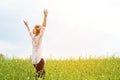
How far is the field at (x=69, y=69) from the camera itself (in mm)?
16078

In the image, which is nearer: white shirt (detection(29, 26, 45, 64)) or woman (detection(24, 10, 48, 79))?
woman (detection(24, 10, 48, 79))

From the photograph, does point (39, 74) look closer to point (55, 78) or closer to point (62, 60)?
point (55, 78)

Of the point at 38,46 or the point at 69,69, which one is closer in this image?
the point at 38,46

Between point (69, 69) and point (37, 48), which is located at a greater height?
point (37, 48)

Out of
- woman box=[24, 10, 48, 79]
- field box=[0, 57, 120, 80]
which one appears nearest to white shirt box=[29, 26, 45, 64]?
woman box=[24, 10, 48, 79]

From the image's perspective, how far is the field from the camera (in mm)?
16078

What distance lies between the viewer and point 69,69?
1878 cm

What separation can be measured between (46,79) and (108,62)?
6.72 meters

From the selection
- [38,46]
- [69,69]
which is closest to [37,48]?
[38,46]

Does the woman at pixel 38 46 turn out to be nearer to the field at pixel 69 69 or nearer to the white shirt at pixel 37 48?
the white shirt at pixel 37 48

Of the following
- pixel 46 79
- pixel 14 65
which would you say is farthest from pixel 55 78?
pixel 14 65

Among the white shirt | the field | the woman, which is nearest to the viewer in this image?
the woman

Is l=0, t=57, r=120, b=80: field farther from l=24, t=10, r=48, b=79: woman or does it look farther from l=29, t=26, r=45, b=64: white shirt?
l=29, t=26, r=45, b=64: white shirt

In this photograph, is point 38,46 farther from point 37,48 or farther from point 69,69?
point 69,69
